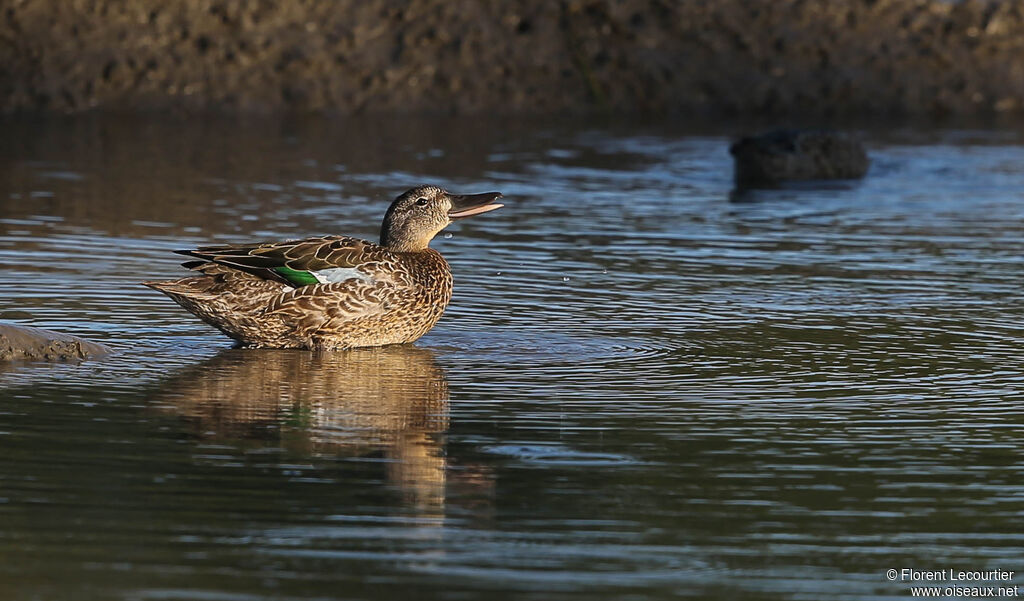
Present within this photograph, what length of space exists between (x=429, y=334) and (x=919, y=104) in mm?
18041

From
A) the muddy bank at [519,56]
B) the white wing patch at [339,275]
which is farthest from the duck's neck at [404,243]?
the muddy bank at [519,56]

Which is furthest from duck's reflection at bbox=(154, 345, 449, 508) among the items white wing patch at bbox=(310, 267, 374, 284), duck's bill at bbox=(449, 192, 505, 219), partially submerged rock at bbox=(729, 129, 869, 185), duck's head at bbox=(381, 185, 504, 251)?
partially submerged rock at bbox=(729, 129, 869, 185)

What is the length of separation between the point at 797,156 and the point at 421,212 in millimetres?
10495

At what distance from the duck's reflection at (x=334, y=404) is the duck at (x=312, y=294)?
0.45ft

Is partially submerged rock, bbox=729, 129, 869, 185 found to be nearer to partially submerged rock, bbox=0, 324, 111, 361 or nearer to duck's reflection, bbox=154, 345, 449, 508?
duck's reflection, bbox=154, 345, 449, 508

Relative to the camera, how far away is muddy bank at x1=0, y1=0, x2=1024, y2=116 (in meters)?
26.1

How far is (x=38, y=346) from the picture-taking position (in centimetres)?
1032

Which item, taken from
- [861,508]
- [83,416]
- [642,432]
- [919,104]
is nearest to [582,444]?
[642,432]

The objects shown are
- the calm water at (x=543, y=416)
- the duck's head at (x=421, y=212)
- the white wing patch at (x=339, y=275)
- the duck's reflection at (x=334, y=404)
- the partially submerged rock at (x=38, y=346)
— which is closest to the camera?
the calm water at (x=543, y=416)

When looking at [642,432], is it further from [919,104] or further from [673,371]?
[919,104]

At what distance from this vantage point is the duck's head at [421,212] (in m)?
11.8

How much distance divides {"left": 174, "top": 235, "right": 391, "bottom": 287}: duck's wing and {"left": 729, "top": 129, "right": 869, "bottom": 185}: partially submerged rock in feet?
34.7

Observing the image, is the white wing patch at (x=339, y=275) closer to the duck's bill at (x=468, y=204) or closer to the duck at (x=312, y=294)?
the duck at (x=312, y=294)

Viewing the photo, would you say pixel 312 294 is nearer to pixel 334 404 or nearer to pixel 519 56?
pixel 334 404
